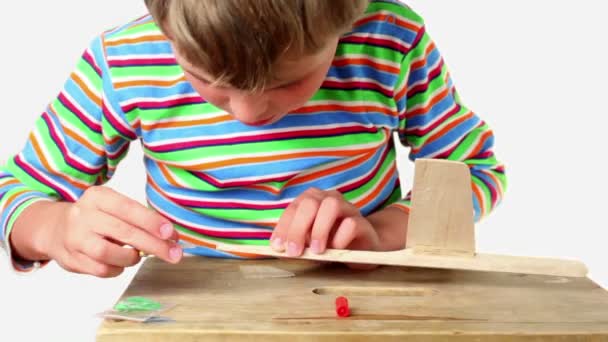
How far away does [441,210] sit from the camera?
1.04 m

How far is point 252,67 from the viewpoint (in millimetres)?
872

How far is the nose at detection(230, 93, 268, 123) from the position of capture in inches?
36.5

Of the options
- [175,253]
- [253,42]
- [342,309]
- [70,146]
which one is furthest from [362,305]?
[70,146]

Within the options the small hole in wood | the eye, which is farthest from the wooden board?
the eye

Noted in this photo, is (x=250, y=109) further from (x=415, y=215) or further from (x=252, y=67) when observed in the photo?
(x=415, y=215)

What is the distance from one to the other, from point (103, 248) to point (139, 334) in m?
0.15

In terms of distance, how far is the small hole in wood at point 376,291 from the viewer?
105cm

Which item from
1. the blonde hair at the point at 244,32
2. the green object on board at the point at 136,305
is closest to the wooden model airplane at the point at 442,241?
the green object on board at the point at 136,305

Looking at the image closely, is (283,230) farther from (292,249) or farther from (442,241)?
(442,241)

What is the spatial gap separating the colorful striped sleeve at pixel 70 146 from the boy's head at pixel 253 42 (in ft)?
0.89

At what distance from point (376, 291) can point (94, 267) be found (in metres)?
0.31

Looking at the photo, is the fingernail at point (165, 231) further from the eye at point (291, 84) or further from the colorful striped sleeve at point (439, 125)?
the colorful striped sleeve at point (439, 125)

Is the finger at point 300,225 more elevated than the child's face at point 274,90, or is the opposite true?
Result: the child's face at point 274,90

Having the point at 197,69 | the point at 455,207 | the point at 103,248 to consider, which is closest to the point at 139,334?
the point at 103,248
